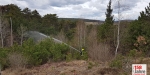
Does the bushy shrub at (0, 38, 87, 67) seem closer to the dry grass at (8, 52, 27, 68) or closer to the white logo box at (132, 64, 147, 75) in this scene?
the dry grass at (8, 52, 27, 68)

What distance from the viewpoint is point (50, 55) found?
1989cm

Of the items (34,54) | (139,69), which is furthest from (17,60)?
(139,69)

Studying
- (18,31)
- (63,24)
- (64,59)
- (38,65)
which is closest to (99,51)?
(64,59)

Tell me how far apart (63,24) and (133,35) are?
1106 inches

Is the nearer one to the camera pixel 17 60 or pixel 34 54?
pixel 17 60

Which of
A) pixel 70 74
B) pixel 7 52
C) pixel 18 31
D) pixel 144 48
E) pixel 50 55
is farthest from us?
pixel 18 31

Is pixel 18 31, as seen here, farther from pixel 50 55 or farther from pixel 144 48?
pixel 144 48

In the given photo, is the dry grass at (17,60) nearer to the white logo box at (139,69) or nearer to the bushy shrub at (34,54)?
the bushy shrub at (34,54)

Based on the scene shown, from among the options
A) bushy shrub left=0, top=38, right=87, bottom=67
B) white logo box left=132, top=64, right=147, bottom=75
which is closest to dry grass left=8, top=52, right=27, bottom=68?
bushy shrub left=0, top=38, right=87, bottom=67

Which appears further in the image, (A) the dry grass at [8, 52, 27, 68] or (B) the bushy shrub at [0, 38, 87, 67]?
(B) the bushy shrub at [0, 38, 87, 67]

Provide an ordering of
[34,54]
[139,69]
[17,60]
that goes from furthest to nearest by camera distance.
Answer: [34,54] → [17,60] → [139,69]

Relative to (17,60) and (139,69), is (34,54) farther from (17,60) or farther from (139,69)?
(139,69)

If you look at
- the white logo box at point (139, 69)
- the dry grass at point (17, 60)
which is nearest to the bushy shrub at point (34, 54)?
the dry grass at point (17, 60)

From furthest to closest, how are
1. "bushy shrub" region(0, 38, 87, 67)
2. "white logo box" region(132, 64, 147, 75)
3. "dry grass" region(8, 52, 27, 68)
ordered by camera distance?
1. "bushy shrub" region(0, 38, 87, 67)
2. "dry grass" region(8, 52, 27, 68)
3. "white logo box" region(132, 64, 147, 75)
